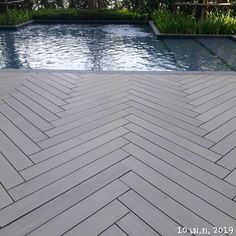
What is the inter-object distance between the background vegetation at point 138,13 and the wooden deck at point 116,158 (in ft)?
15.5

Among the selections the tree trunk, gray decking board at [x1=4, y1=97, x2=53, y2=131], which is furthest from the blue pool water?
the tree trunk

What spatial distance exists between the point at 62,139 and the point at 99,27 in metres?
7.98

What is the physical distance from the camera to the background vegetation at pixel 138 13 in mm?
8281

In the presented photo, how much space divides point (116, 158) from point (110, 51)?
184 inches

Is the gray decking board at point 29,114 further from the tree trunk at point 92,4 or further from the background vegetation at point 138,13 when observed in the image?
the tree trunk at point 92,4

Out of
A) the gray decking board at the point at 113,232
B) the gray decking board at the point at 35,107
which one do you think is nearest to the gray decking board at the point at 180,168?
the gray decking board at the point at 113,232

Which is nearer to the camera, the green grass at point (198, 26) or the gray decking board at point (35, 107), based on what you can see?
the gray decking board at point (35, 107)

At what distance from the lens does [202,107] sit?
11.4ft

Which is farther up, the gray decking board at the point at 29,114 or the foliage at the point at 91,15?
the foliage at the point at 91,15

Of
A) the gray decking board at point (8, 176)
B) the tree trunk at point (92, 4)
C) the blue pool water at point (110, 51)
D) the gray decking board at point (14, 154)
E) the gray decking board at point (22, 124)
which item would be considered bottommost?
the blue pool water at point (110, 51)

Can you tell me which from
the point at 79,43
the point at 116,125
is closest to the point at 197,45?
the point at 79,43

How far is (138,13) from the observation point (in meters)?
11.0

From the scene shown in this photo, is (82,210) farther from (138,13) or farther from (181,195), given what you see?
(138,13)

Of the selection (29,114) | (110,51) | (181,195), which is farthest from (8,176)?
(110,51)
